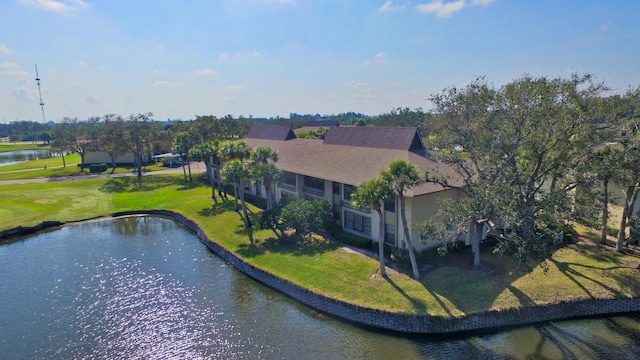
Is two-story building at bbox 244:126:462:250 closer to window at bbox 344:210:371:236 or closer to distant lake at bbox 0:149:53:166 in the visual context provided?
window at bbox 344:210:371:236

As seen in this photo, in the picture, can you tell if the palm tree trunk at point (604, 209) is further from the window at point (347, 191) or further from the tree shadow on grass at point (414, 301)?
the window at point (347, 191)

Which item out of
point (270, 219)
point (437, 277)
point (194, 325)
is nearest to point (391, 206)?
point (437, 277)

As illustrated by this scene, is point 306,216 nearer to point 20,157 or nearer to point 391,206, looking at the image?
point 391,206

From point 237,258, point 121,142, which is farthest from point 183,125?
point 237,258

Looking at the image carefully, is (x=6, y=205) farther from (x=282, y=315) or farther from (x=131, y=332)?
(x=282, y=315)

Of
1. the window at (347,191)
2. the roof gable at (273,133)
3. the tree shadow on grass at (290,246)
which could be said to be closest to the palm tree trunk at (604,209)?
the window at (347,191)

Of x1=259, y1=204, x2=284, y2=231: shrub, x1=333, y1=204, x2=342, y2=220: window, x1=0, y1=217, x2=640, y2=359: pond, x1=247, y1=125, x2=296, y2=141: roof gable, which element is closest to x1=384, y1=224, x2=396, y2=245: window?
x1=333, y1=204, x2=342, y2=220: window
